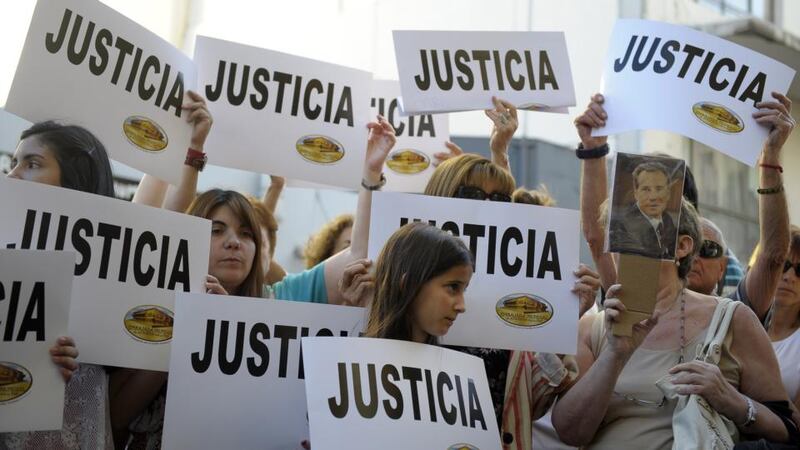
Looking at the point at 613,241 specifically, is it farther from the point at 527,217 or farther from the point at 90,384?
the point at 90,384

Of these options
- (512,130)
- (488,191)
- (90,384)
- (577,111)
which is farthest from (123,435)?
(577,111)

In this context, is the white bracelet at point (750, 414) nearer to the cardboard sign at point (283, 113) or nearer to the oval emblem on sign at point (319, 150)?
the cardboard sign at point (283, 113)

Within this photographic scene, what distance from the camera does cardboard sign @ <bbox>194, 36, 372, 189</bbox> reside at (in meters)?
4.82

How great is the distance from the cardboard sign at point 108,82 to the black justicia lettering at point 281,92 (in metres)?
0.16

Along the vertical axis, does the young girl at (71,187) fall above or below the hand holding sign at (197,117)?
below

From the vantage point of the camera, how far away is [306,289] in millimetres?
4512

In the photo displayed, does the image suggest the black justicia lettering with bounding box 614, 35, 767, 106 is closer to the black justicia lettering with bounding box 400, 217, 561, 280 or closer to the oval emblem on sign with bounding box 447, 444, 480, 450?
the black justicia lettering with bounding box 400, 217, 561, 280

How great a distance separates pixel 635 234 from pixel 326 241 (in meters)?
2.41

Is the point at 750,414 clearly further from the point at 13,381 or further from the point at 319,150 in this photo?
the point at 13,381

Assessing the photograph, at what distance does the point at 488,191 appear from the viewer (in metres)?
4.32

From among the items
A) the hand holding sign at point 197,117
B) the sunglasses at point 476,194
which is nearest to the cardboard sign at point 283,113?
the hand holding sign at point 197,117

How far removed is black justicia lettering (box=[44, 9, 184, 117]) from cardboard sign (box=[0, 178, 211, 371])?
0.60m

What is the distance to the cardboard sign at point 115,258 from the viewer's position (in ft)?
12.4

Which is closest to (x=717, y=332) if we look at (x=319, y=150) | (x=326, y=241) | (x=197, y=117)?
(x=319, y=150)
